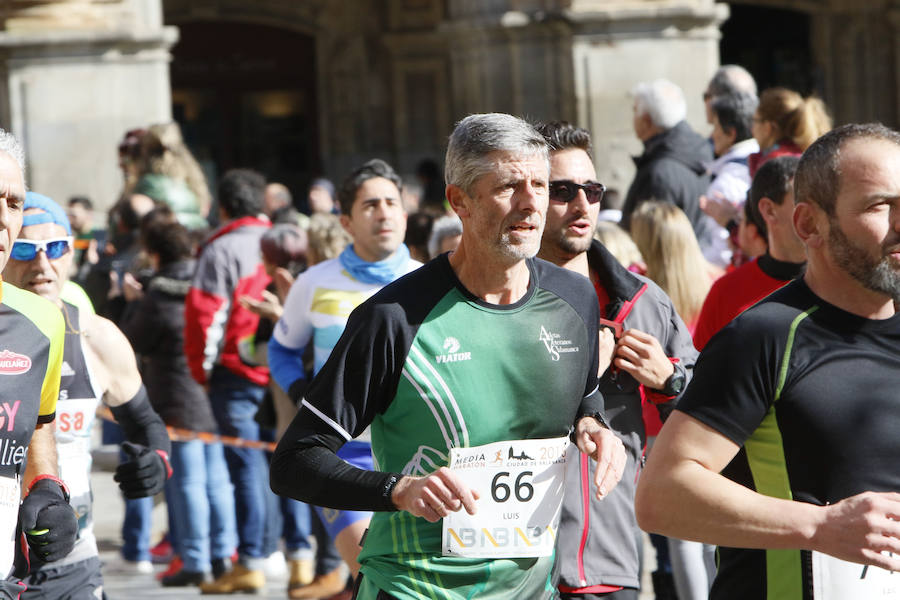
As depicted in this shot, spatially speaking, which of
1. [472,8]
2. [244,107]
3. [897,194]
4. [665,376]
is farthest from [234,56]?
[897,194]

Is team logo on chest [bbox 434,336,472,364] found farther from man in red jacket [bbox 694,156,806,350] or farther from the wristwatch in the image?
man in red jacket [bbox 694,156,806,350]

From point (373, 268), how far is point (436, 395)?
2607 mm

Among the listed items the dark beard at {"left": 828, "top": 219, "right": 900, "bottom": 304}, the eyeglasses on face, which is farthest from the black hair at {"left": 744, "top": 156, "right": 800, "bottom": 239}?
the eyeglasses on face

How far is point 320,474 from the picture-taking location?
346 centimetres

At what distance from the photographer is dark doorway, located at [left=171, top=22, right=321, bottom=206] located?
62.5 feet

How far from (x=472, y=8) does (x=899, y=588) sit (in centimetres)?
1156

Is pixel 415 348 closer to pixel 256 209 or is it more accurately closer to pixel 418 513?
pixel 418 513

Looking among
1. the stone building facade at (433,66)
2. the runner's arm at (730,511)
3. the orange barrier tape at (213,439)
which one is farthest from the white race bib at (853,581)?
the stone building facade at (433,66)

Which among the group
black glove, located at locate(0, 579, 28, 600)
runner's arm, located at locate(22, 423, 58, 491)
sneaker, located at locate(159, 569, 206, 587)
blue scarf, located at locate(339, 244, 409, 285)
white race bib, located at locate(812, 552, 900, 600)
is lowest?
sneaker, located at locate(159, 569, 206, 587)

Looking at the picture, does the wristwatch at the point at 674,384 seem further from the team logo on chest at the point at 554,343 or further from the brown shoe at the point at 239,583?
the brown shoe at the point at 239,583

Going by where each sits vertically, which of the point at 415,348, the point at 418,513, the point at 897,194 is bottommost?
the point at 418,513

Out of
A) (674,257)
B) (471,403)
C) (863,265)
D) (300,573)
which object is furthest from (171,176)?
(863,265)

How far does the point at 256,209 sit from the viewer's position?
8586 millimetres

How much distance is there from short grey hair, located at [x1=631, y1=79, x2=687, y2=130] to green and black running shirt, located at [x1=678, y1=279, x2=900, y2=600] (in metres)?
5.11
